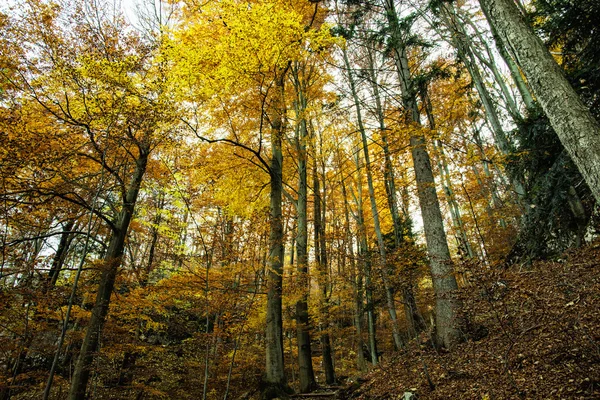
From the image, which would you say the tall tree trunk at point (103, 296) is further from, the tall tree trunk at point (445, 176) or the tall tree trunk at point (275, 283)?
the tall tree trunk at point (445, 176)

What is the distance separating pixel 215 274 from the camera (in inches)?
304

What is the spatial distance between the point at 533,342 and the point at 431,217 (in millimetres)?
2886

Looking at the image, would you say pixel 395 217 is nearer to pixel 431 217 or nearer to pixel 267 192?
pixel 431 217

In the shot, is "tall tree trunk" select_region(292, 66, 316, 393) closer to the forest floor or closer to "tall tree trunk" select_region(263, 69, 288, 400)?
"tall tree trunk" select_region(263, 69, 288, 400)

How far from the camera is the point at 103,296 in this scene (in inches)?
243

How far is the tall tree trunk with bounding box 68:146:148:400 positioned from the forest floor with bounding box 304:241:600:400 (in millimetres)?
5458

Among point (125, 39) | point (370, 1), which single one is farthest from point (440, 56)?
point (125, 39)

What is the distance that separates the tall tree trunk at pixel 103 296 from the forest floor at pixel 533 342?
546 cm

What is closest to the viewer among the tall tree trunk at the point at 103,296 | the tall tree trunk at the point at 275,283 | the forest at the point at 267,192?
the forest at the point at 267,192

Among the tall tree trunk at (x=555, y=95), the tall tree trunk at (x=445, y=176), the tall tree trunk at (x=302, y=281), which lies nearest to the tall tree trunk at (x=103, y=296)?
the tall tree trunk at (x=302, y=281)

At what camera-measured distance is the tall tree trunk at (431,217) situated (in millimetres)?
5230

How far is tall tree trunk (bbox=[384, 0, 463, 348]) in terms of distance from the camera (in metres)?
5.23

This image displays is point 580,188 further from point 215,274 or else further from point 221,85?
point 215,274

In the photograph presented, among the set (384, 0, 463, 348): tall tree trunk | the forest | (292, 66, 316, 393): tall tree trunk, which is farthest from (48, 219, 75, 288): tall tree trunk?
(384, 0, 463, 348): tall tree trunk
